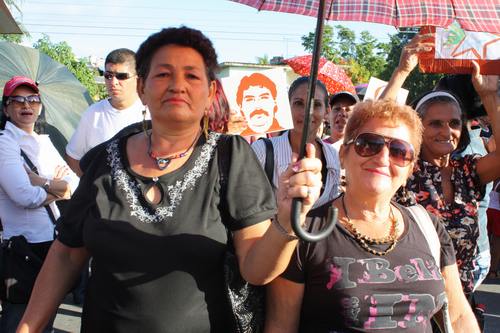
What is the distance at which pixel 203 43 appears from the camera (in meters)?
2.15

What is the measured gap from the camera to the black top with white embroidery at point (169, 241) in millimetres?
1955

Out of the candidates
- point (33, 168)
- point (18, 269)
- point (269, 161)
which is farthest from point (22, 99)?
point (269, 161)

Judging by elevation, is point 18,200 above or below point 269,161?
below

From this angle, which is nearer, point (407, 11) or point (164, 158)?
point (164, 158)

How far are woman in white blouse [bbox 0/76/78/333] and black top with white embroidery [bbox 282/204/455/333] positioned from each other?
84.8 inches

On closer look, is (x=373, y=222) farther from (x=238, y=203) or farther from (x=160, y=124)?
(x=160, y=124)

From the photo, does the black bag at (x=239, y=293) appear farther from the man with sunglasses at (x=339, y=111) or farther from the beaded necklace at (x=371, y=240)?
the man with sunglasses at (x=339, y=111)

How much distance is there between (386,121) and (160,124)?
877 mm

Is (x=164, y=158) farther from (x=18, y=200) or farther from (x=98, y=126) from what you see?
(x=98, y=126)

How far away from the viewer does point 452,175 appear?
122 inches

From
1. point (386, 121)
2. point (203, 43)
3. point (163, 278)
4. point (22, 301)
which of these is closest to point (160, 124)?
point (203, 43)

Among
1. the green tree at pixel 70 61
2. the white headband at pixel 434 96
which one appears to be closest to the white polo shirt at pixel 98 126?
the white headband at pixel 434 96

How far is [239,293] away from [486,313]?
4.85 meters

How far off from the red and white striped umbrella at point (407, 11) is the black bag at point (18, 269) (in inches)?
79.2
